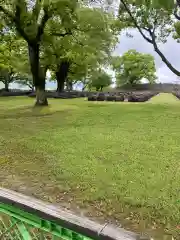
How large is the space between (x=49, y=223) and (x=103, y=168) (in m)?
4.93

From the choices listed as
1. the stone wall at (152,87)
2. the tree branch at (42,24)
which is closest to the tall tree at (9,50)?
the tree branch at (42,24)

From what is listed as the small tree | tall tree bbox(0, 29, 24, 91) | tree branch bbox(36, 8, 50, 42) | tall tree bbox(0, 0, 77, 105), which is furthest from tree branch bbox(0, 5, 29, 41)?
the small tree

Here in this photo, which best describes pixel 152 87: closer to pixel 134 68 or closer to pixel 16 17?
pixel 134 68

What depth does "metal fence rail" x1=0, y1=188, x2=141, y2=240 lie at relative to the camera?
6.54 ft

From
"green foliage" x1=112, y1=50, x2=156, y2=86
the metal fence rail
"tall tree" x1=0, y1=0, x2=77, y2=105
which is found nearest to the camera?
the metal fence rail

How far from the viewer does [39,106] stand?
68.3 ft

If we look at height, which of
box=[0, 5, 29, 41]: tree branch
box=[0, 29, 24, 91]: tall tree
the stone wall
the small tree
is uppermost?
box=[0, 5, 29, 41]: tree branch

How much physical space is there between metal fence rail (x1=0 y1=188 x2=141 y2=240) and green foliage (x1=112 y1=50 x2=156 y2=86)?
6251 cm

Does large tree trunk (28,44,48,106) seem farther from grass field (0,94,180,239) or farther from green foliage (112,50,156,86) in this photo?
green foliage (112,50,156,86)

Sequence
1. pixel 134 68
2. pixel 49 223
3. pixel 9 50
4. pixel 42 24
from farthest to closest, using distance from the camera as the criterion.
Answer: pixel 134 68
pixel 9 50
pixel 42 24
pixel 49 223

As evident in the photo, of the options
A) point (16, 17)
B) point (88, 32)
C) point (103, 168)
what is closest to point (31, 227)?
point (103, 168)

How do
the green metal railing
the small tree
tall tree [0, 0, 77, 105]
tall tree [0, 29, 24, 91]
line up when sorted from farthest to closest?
the small tree < tall tree [0, 29, 24, 91] < tall tree [0, 0, 77, 105] < the green metal railing

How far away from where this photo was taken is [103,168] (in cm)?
718

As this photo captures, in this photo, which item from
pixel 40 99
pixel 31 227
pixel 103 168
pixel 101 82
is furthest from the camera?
pixel 101 82
